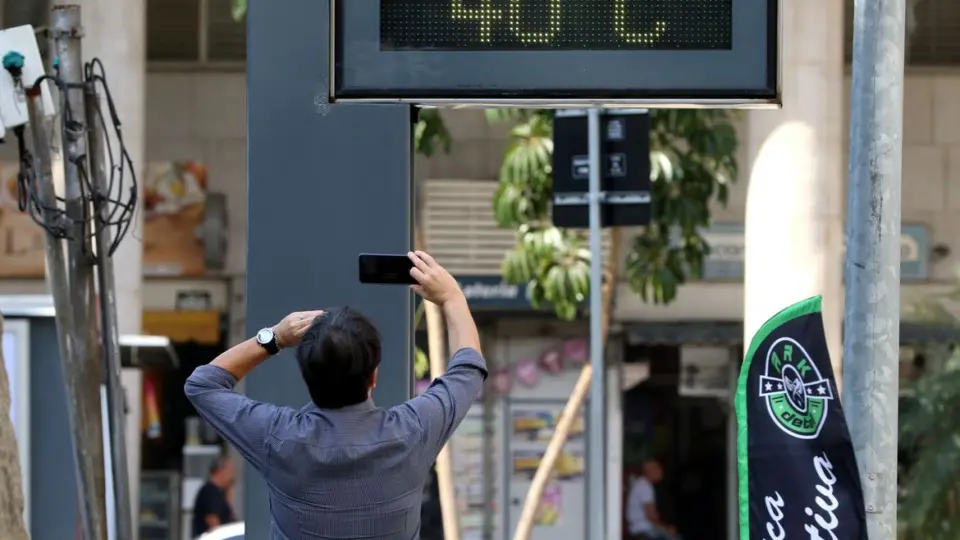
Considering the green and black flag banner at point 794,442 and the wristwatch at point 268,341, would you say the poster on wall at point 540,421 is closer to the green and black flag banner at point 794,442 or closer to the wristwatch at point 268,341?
the green and black flag banner at point 794,442

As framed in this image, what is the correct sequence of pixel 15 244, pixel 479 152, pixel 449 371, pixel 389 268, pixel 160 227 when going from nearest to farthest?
pixel 449 371 → pixel 389 268 → pixel 15 244 → pixel 160 227 → pixel 479 152

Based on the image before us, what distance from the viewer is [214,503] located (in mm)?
15844

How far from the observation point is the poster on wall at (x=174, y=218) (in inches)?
762

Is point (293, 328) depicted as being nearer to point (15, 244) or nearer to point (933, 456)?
point (933, 456)

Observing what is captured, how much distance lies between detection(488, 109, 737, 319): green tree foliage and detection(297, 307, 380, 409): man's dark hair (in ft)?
30.1

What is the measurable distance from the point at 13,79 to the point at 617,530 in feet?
45.6

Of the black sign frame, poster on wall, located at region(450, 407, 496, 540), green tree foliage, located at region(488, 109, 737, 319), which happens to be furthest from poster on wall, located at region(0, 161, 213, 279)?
the black sign frame

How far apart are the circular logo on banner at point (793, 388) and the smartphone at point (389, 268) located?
91.5 inches

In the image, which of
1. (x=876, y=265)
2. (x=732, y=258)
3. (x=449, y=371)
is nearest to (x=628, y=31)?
(x=449, y=371)

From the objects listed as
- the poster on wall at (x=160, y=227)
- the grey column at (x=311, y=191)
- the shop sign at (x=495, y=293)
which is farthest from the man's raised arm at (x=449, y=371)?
the poster on wall at (x=160, y=227)

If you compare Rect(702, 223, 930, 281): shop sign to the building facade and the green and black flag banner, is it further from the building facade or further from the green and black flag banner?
the green and black flag banner

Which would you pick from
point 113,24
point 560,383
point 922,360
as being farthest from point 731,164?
point 560,383

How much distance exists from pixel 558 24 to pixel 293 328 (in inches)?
48.2

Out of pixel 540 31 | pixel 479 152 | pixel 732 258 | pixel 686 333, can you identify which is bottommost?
pixel 686 333
